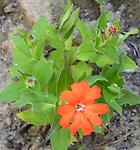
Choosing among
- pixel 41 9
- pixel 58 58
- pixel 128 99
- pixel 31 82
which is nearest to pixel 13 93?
pixel 31 82

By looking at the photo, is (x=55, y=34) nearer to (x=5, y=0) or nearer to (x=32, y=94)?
(x=32, y=94)

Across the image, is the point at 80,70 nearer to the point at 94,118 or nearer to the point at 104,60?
the point at 104,60

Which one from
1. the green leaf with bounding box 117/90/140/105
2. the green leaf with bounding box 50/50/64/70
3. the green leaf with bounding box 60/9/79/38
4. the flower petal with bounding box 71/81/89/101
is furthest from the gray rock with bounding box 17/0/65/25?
the flower petal with bounding box 71/81/89/101

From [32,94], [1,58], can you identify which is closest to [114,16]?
[1,58]

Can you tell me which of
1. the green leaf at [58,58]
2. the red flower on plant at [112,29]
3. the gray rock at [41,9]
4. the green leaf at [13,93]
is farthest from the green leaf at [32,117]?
the gray rock at [41,9]

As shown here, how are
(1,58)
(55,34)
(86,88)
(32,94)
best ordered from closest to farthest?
(86,88) < (32,94) < (55,34) < (1,58)

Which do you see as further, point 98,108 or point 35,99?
point 35,99

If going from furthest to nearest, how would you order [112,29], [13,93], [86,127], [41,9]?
[41,9], [13,93], [112,29], [86,127]

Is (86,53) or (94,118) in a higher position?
(86,53)
